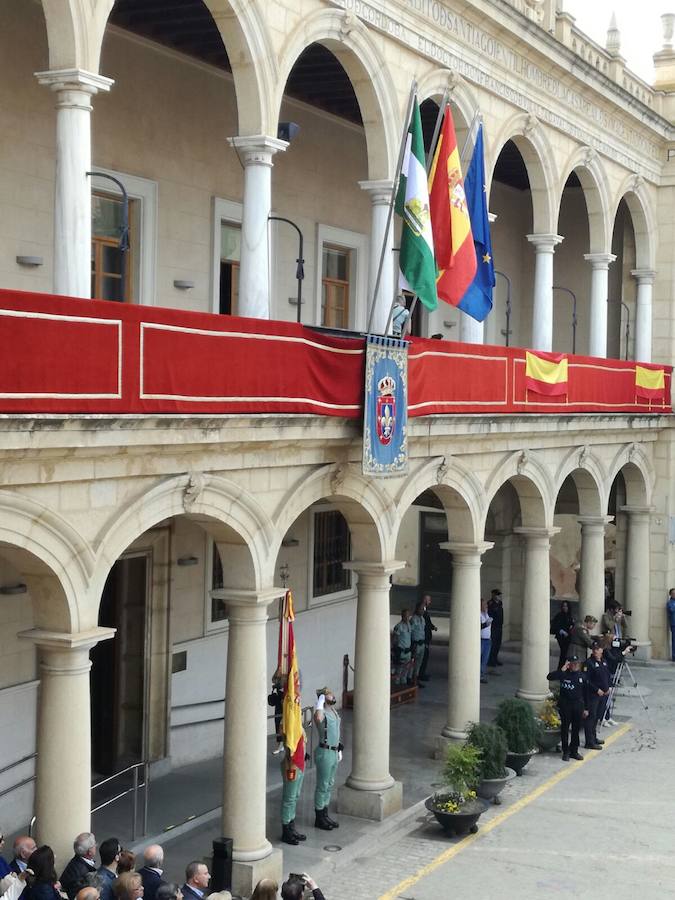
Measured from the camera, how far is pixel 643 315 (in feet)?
84.4

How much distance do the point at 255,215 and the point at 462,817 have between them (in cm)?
731

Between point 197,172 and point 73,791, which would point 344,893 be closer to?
point 73,791

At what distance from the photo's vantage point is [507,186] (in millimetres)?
26672

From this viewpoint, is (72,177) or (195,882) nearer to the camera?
(195,882)

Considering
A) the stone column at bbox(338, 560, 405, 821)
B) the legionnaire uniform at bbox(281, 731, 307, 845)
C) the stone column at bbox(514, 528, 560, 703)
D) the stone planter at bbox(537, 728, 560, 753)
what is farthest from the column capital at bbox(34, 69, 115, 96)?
the stone planter at bbox(537, 728, 560, 753)

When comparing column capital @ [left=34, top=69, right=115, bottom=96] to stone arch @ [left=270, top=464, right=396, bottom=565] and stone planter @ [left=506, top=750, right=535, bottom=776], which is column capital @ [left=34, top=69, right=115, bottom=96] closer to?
stone arch @ [left=270, top=464, right=396, bottom=565]

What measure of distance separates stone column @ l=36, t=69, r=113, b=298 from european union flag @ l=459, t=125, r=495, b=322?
591cm

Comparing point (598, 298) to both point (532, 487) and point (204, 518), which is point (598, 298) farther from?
point (204, 518)

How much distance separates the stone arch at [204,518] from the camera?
11148 mm

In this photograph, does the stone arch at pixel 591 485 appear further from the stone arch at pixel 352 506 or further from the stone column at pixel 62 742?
the stone column at pixel 62 742

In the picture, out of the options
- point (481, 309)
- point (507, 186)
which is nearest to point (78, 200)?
point (481, 309)

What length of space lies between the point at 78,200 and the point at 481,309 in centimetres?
637

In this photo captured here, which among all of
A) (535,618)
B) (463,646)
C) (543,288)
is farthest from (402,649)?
(543,288)

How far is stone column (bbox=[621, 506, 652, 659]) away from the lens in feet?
85.2
